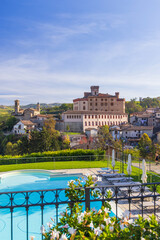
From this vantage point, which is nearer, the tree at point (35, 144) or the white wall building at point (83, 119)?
the tree at point (35, 144)

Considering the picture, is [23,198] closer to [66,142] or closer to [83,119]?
[66,142]

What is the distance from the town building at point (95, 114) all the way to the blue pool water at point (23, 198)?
4334cm

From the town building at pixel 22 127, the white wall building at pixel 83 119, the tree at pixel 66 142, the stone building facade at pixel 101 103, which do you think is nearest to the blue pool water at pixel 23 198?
the tree at pixel 66 142

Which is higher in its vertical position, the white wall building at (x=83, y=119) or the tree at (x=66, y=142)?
the white wall building at (x=83, y=119)

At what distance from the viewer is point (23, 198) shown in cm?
1185

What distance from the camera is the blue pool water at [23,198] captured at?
28.2 ft

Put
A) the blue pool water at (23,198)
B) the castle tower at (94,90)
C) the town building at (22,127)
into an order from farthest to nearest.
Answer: the castle tower at (94,90) < the town building at (22,127) < the blue pool water at (23,198)

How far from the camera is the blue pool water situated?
859cm

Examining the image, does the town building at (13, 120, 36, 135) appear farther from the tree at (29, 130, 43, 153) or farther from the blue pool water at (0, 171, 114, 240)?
the blue pool water at (0, 171, 114, 240)

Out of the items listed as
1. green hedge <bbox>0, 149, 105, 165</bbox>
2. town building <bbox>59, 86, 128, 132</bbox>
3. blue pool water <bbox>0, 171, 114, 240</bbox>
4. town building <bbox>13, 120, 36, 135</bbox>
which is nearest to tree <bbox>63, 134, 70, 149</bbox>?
town building <bbox>59, 86, 128, 132</bbox>

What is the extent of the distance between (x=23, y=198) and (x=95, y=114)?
176 feet

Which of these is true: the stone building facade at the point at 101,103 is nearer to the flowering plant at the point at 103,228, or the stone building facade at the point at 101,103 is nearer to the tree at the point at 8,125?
the tree at the point at 8,125

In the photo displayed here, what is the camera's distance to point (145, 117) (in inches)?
2785

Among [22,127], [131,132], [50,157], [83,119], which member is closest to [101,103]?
[83,119]
